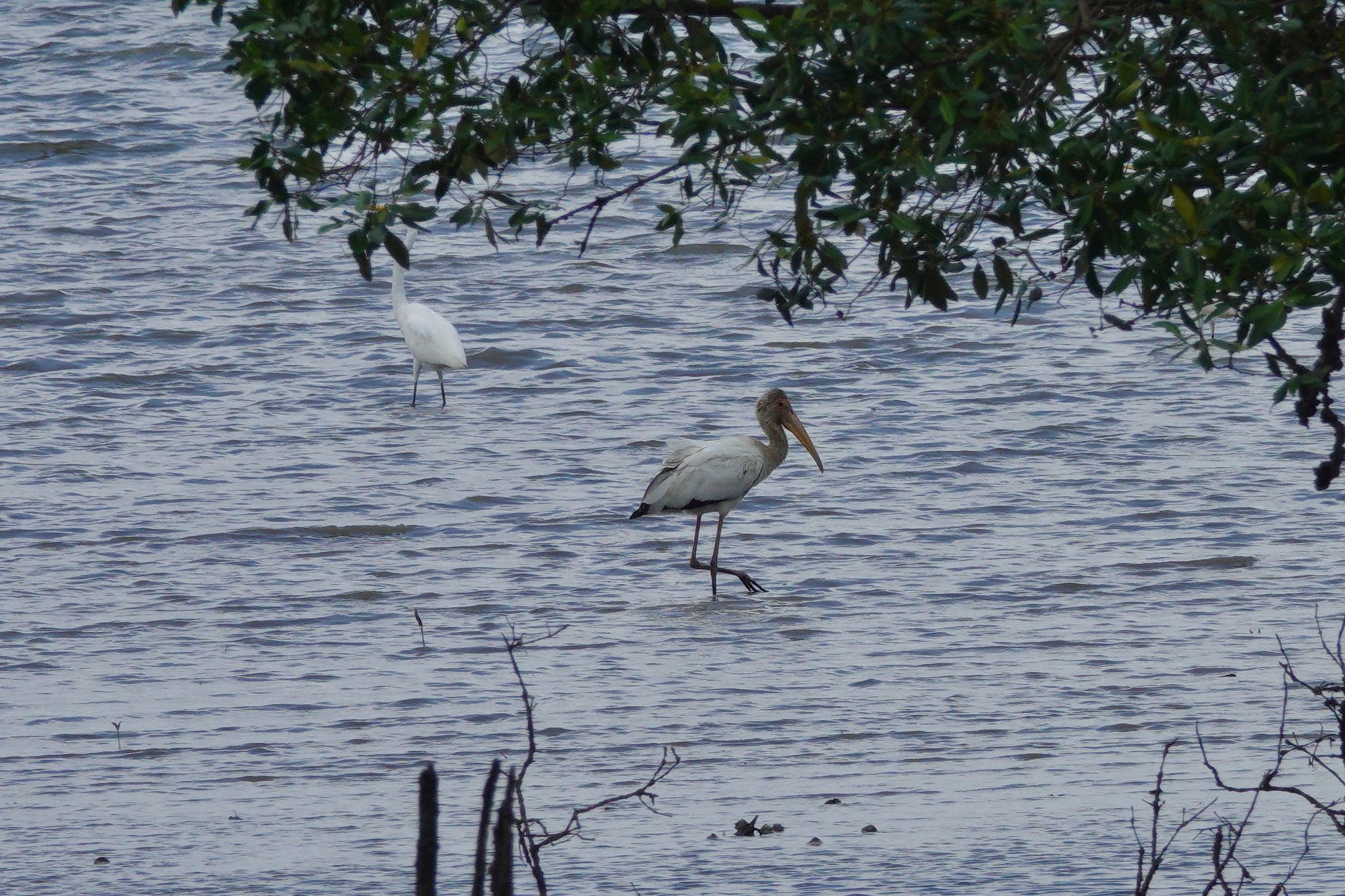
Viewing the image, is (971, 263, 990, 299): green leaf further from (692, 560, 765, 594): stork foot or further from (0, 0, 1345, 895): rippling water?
(692, 560, 765, 594): stork foot

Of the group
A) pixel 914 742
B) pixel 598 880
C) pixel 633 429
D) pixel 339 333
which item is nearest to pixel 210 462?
pixel 633 429

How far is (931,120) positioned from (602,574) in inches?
238

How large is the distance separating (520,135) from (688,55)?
1.33 ft

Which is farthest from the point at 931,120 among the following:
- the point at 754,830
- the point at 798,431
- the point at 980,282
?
the point at 798,431

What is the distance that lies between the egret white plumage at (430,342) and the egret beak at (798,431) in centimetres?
365

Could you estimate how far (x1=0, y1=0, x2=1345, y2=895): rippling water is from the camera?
6.40 meters

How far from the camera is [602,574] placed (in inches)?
394

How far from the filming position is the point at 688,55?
4.52 metres

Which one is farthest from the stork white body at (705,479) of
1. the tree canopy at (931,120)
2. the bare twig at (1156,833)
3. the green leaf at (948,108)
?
the green leaf at (948,108)

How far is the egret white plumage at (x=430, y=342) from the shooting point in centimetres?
1408

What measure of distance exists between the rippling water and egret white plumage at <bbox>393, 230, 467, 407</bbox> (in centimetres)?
37

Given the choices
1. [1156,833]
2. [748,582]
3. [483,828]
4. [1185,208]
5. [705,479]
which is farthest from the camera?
[705,479]

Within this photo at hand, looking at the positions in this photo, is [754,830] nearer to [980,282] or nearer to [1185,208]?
[980,282]

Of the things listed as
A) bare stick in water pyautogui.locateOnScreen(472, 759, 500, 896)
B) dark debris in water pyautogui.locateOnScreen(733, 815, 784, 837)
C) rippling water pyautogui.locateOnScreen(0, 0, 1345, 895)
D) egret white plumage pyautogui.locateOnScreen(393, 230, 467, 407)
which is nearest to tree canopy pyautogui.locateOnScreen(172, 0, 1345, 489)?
bare stick in water pyautogui.locateOnScreen(472, 759, 500, 896)
